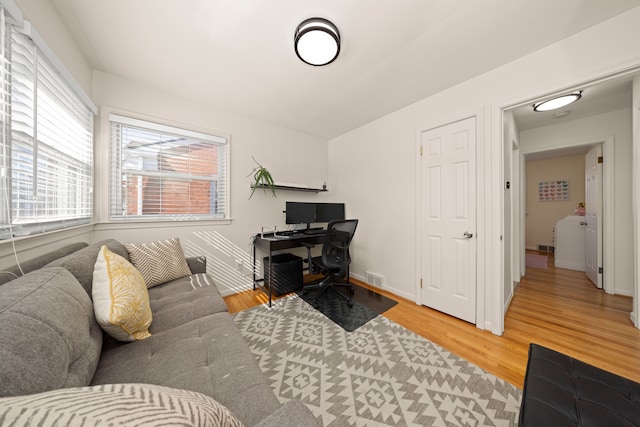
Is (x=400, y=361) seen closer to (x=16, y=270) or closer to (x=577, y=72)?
(x=16, y=270)

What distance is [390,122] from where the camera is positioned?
9.25 feet

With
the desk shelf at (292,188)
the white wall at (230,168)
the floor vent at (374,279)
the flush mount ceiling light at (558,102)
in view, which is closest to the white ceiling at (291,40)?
the white wall at (230,168)

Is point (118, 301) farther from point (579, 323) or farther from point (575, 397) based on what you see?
point (579, 323)

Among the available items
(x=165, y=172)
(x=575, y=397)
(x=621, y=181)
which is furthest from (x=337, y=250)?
(x=621, y=181)

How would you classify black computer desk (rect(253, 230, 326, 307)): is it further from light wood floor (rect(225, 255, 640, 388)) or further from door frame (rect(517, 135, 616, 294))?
door frame (rect(517, 135, 616, 294))

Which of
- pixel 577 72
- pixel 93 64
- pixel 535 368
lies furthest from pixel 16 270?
pixel 577 72

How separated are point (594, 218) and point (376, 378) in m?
4.07

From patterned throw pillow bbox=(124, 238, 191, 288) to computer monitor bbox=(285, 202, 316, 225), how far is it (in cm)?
140

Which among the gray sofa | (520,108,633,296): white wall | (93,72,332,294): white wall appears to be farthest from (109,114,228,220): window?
(520,108,633,296): white wall

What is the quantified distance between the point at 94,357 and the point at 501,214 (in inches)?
113

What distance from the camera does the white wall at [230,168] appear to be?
204 cm

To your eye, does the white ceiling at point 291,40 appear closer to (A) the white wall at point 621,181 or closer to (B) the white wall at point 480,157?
(B) the white wall at point 480,157

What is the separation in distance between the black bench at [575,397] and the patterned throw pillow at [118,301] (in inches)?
68.3

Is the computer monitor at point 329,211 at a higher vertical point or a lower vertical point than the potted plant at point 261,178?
lower
